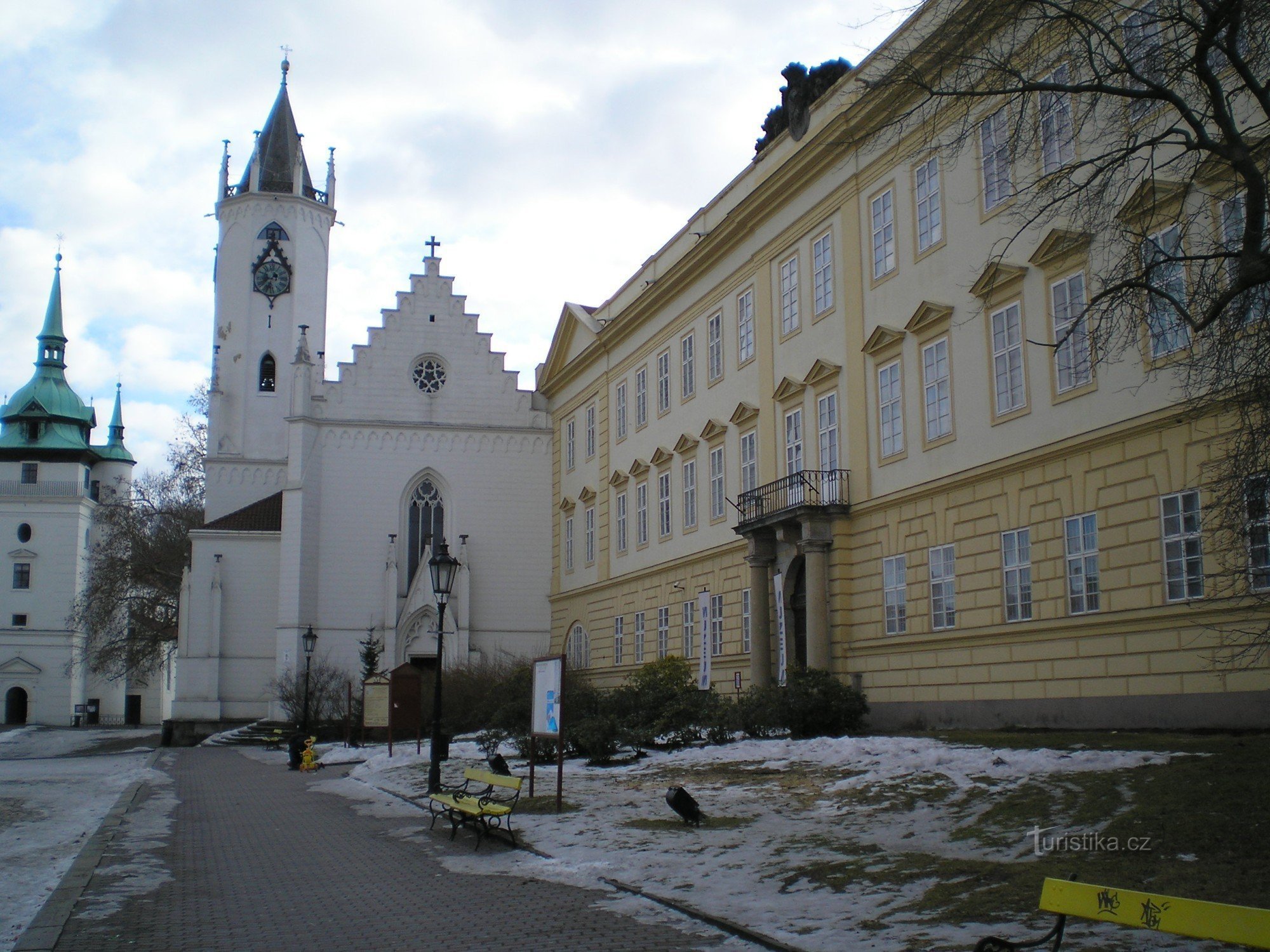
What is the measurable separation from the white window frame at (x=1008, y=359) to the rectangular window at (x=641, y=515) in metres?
19.0

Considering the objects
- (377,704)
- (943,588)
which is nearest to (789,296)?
(943,588)

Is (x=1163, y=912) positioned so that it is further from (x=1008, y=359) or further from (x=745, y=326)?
(x=745, y=326)

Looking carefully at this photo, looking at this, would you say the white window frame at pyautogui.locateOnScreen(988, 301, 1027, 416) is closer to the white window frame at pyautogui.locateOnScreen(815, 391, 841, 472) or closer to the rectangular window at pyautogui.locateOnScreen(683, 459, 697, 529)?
the white window frame at pyautogui.locateOnScreen(815, 391, 841, 472)

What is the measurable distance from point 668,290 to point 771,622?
1233 centimetres

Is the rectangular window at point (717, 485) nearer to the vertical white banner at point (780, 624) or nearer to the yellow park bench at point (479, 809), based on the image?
the vertical white banner at point (780, 624)

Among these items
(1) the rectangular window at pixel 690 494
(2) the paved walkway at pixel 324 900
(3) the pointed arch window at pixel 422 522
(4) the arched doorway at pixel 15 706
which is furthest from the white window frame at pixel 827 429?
(4) the arched doorway at pixel 15 706

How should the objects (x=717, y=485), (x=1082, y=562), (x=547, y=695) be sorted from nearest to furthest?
1. (x=547, y=695)
2. (x=1082, y=562)
3. (x=717, y=485)

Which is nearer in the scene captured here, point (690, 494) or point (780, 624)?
point (780, 624)

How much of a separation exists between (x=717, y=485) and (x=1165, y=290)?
959 inches

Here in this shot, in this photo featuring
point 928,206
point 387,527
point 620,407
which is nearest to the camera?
point 928,206

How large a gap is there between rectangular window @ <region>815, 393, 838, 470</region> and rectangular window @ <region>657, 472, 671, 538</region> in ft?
33.5

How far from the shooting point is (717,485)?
1400 inches

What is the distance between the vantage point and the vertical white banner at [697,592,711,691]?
93.3 ft

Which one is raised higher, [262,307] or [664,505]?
[262,307]
